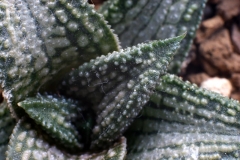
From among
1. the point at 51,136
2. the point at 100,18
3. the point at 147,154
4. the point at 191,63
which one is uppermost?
the point at 100,18

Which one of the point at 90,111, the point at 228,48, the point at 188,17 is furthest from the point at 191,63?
the point at 90,111

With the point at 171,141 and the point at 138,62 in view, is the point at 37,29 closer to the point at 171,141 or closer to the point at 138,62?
the point at 138,62

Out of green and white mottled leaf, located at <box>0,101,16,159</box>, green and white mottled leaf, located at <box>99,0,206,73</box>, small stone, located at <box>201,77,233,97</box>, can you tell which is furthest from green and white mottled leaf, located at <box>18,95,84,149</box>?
small stone, located at <box>201,77,233,97</box>

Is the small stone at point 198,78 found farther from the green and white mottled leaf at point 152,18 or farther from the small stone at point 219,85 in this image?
the green and white mottled leaf at point 152,18

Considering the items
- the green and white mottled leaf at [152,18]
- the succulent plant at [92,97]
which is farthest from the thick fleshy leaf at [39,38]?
the green and white mottled leaf at [152,18]

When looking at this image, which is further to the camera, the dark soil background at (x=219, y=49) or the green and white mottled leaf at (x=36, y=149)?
the dark soil background at (x=219, y=49)

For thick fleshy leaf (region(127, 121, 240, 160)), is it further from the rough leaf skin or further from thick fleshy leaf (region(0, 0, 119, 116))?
thick fleshy leaf (region(0, 0, 119, 116))
